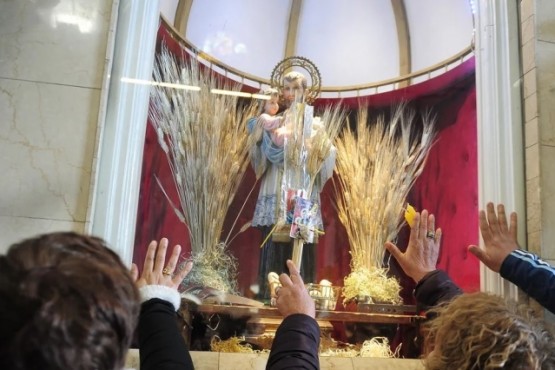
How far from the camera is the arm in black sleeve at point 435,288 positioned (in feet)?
5.09

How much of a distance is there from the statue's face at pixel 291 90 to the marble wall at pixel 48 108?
3.50 ft

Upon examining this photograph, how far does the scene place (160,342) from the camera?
3.48 feet

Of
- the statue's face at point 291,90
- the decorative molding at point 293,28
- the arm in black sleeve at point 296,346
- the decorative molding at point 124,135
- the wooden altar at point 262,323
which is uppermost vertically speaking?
the decorative molding at point 293,28

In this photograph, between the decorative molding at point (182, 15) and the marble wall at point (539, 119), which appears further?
the decorative molding at point (182, 15)

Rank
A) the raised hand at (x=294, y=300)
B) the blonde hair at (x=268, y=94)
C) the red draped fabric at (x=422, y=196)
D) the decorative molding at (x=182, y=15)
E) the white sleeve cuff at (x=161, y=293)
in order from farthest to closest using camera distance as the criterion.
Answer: the blonde hair at (x=268, y=94) → the decorative molding at (x=182, y=15) → the red draped fabric at (x=422, y=196) → the white sleeve cuff at (x=161, y=293) → the raised hand at (x=294, y=300)

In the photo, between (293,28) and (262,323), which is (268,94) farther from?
(262,323)

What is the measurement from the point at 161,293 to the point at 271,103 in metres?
1.50

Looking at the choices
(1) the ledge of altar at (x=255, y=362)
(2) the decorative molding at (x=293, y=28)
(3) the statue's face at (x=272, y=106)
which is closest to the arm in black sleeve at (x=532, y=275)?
(1) the ledge of altar at (x=255, y=362)

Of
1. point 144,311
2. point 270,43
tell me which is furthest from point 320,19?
point 144,311

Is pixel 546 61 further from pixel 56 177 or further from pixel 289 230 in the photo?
pixel 56 177

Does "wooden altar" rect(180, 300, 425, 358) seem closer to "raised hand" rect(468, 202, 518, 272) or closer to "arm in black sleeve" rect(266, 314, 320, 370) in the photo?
"raised hand" rect(468, 202, 518, 272)

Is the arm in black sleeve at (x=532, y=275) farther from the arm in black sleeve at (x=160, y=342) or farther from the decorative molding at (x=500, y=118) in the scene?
the arm in black sleeve at (x=160, y=342)

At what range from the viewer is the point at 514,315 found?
0.92 metres

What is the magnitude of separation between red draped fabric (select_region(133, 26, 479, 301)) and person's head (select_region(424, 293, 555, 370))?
1.22 metres
